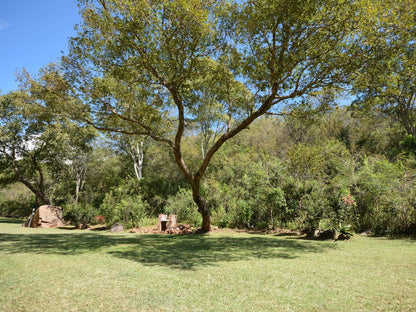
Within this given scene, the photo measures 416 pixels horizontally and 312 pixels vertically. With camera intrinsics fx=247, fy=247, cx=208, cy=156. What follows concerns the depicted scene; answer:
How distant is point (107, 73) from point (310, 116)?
7190 millimetres

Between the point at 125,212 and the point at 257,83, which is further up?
the point at 257,83

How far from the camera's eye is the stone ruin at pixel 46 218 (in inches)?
541

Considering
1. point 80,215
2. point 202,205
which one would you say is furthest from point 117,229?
point 202,205

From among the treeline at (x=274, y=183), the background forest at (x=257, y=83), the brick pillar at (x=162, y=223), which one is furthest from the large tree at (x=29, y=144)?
the brick pillar at (x=162, y=223)

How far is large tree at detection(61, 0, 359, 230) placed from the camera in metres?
6.52

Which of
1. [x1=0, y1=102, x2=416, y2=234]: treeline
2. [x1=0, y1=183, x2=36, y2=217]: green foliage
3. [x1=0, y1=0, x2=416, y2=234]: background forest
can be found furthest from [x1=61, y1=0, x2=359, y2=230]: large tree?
[x1=0, y1=183, x2=36, y2=217]: green foliage

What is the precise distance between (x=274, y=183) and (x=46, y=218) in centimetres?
1284

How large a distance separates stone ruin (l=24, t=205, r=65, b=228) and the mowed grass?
9.53m

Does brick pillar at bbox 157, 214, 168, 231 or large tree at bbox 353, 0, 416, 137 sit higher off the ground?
large tree at bbox 353, 0, 416, 137

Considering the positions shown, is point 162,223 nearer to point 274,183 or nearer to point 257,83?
point 274,183

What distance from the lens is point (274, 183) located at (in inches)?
440

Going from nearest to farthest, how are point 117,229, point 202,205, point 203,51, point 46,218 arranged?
point 203,51 < point 202,205 < point 117,229 < point 46,218

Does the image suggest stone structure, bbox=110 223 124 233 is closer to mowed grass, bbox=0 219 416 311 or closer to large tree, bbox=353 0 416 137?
mowed grass, bbox=0 219 416 311

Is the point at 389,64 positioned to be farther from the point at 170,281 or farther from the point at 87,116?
the point at 87,116
